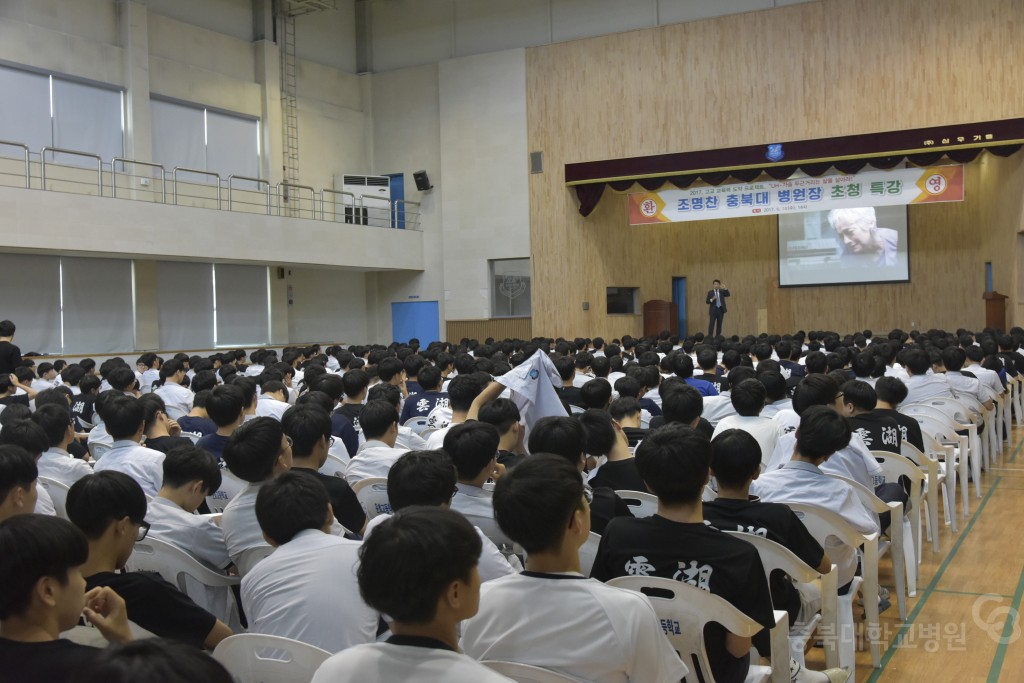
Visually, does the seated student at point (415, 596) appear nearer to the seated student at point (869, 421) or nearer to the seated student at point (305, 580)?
the seated student at point (305, 580)

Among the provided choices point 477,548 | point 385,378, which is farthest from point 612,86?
point 477,548

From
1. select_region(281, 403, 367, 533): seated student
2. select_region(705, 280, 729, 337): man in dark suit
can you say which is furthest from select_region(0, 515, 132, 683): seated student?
select_region(705, 280, 729, 337): man in dark suit

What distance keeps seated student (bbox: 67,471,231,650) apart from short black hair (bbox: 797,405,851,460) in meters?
2.25

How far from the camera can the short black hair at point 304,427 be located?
3611 mm

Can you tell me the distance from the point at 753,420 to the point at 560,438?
158cm

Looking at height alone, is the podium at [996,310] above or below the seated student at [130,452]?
above

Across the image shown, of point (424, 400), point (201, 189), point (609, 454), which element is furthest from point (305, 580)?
point (201, 189)

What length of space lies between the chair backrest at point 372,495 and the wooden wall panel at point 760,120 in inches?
516

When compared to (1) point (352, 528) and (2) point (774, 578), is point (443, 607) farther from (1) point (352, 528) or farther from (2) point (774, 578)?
(1) point (352, 528)

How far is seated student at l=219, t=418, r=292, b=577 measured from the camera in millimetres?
2994

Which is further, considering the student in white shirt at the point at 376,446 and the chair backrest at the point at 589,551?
the student in white shirt at the point at 376,446

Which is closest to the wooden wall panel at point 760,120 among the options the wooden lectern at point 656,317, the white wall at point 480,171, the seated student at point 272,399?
the wooden lectern at point 656,317

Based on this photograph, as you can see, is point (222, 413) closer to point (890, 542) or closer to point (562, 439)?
point (562, 439)

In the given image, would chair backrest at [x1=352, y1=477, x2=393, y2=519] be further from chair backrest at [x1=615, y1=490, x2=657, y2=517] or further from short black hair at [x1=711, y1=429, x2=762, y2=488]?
short black hair at [x1=711, y1=429, x2=762, y2=488]
